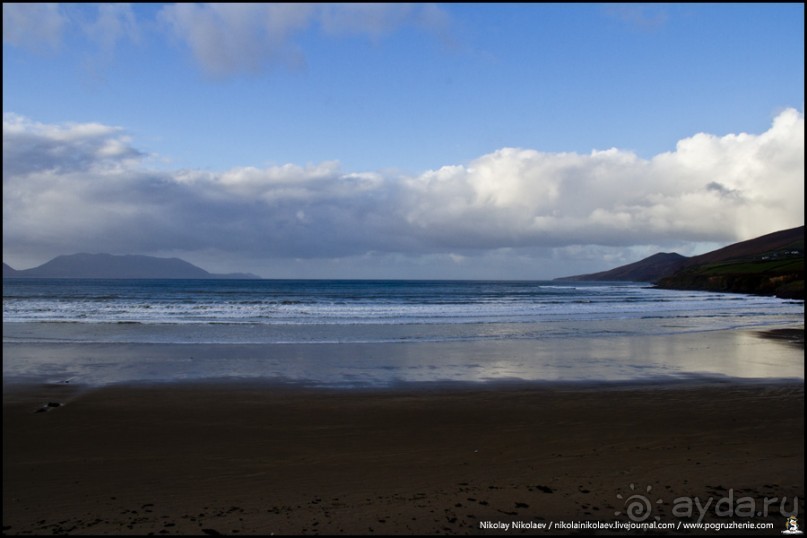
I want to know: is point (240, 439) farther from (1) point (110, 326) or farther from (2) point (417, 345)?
(1) point (110, 326)

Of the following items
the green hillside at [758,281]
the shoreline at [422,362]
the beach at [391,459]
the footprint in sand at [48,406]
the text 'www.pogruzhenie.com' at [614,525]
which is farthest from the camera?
the green hillside at [758,281]

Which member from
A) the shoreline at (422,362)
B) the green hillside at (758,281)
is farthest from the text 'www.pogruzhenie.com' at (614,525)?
the green hillside at (758,281)

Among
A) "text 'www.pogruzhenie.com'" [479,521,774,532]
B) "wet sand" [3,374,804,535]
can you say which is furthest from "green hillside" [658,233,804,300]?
"text 'www.pogruzhenie.com'" [479,521,774,532]

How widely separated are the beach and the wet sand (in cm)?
3

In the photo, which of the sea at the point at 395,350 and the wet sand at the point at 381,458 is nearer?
the wet sand at the point at 381,458

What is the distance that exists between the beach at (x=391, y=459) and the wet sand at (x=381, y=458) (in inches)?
1.2

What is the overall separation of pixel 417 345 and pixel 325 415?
387 inches

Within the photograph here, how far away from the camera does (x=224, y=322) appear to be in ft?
92.4

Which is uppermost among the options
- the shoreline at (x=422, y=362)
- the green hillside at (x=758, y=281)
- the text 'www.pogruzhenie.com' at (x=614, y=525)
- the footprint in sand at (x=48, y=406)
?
the green hillside at (x=758, y=281)

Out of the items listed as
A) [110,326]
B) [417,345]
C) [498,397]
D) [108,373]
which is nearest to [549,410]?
[498,397]

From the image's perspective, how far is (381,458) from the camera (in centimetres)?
703

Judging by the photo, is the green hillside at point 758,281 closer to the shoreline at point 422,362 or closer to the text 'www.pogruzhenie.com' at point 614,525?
the shoreline at point 422,362

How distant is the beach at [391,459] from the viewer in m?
5.21

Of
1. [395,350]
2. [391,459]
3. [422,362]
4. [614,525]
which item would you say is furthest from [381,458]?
[395,350]
